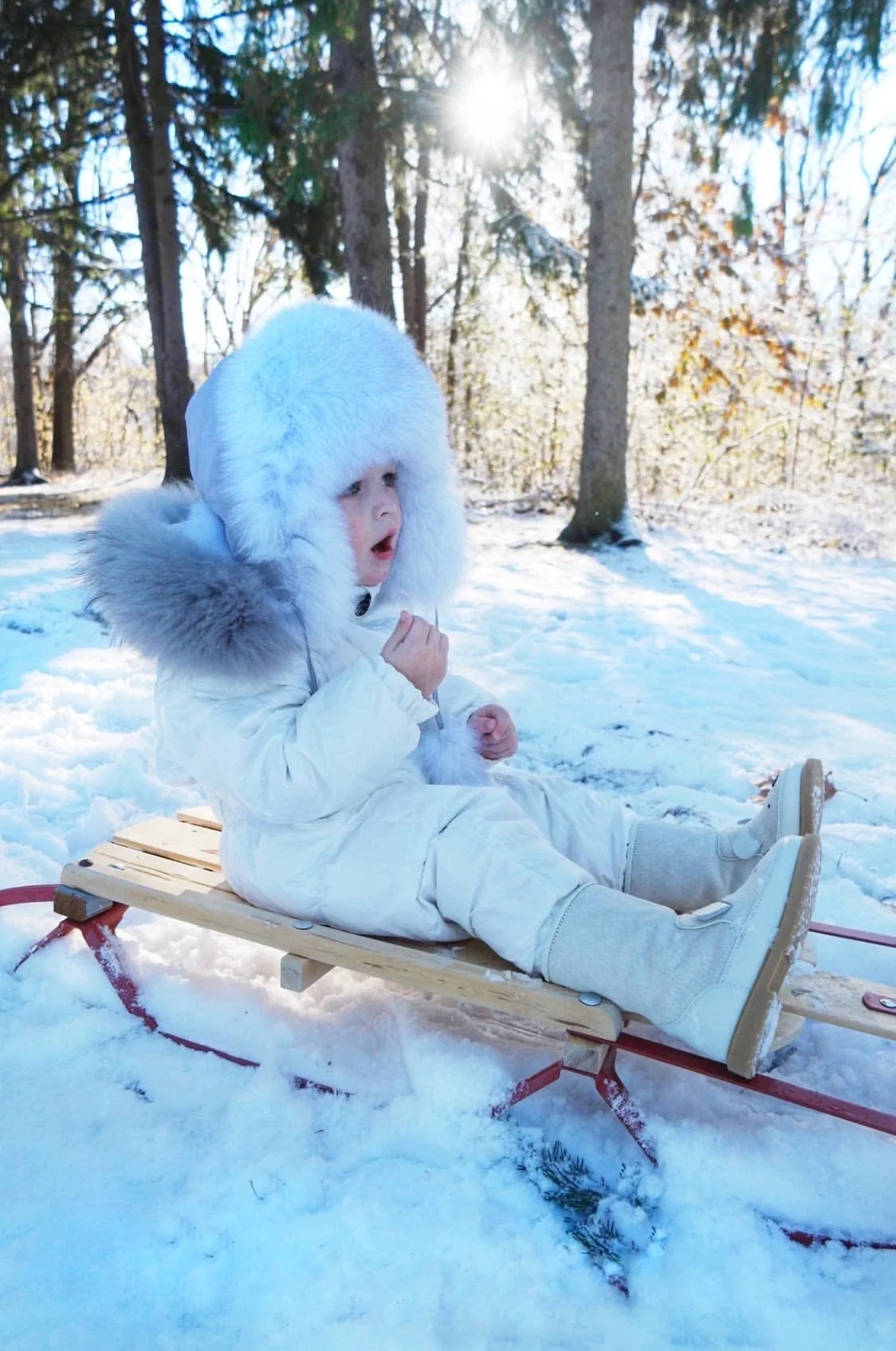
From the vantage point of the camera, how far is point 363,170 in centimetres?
700

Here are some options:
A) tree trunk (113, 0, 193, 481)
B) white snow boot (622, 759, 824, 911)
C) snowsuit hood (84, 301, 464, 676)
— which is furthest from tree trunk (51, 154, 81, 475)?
white snow boot (622, 759, 824, 911)

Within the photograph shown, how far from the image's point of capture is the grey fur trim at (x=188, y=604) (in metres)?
1.76

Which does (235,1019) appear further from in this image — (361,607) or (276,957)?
(361,607)

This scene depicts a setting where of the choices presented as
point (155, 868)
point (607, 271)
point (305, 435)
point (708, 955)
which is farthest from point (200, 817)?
point (607, 271)

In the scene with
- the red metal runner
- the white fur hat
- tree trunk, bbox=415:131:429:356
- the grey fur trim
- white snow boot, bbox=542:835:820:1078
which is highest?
tree trunk, bbox=415:131:429:356

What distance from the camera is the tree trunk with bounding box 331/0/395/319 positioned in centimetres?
673

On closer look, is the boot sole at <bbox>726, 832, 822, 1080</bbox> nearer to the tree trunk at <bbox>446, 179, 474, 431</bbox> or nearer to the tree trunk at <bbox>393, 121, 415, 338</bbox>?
the tree trunk at <bbox>393, 121, 415, 338</bbox>

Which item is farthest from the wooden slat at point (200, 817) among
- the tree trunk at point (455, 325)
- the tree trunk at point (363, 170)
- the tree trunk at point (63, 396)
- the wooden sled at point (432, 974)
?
the tree trunk at point (63, 396)

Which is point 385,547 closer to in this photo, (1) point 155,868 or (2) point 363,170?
(1) point 155,868

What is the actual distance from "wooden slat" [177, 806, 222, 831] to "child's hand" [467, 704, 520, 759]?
0.71m

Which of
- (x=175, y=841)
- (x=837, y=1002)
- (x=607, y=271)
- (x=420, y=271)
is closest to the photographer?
(x=837, y=1002)

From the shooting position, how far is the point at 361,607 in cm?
Answer: 216

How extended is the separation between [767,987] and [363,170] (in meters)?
6.89

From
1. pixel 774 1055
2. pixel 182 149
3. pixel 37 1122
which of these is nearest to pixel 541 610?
pixel 774 1055
